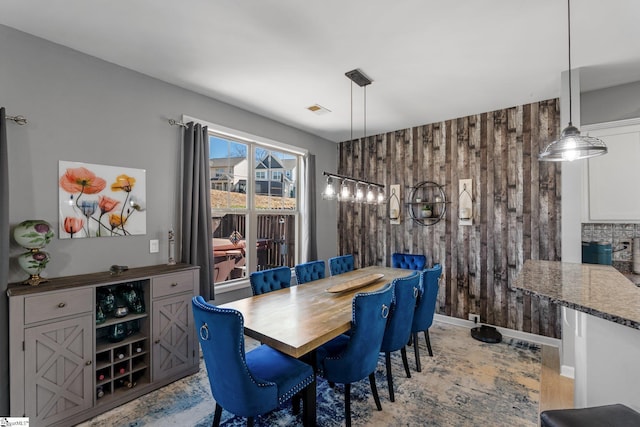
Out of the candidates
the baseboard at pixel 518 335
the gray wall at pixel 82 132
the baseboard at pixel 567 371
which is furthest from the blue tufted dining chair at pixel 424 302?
the gray wall at pixel 82 132

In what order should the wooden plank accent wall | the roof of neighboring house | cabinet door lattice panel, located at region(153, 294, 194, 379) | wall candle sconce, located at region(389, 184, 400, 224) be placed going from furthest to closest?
wall candle sconce, located at region(389, 184, 400, 224)
the roof of neighboring house
the wooden plank accent wall
cabinet door lattice panel, located at region(153, 294, 194, 379)

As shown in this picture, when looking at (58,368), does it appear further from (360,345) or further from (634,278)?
(634,278)

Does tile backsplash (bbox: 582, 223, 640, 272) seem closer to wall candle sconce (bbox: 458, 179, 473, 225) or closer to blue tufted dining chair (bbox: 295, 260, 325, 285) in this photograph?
wall candle sconce (bbox: 458, 179, 473, 225)

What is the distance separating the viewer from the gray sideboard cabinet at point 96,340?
6.47 ft

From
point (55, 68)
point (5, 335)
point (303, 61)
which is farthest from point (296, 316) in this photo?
point (55, 68)

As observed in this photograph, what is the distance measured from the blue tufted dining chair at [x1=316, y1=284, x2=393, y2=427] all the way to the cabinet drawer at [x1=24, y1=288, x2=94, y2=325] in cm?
180

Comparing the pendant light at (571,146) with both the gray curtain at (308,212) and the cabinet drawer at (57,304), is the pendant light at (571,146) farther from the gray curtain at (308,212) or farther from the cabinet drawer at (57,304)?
the cabinet drawer at (57,304)

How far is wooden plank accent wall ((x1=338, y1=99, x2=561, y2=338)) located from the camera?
361 cm

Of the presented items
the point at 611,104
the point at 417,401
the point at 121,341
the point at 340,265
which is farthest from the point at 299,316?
the point at 611,104

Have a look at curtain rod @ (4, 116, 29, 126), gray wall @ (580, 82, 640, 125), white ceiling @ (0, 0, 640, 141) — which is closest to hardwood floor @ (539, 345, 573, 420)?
gray wall @ (580, 82, 640, 125)

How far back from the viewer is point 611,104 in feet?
10.5

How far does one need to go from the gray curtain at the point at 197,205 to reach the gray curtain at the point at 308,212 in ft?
5.82

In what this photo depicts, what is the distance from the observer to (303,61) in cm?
270

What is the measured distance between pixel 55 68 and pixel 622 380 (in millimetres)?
→ 4155
